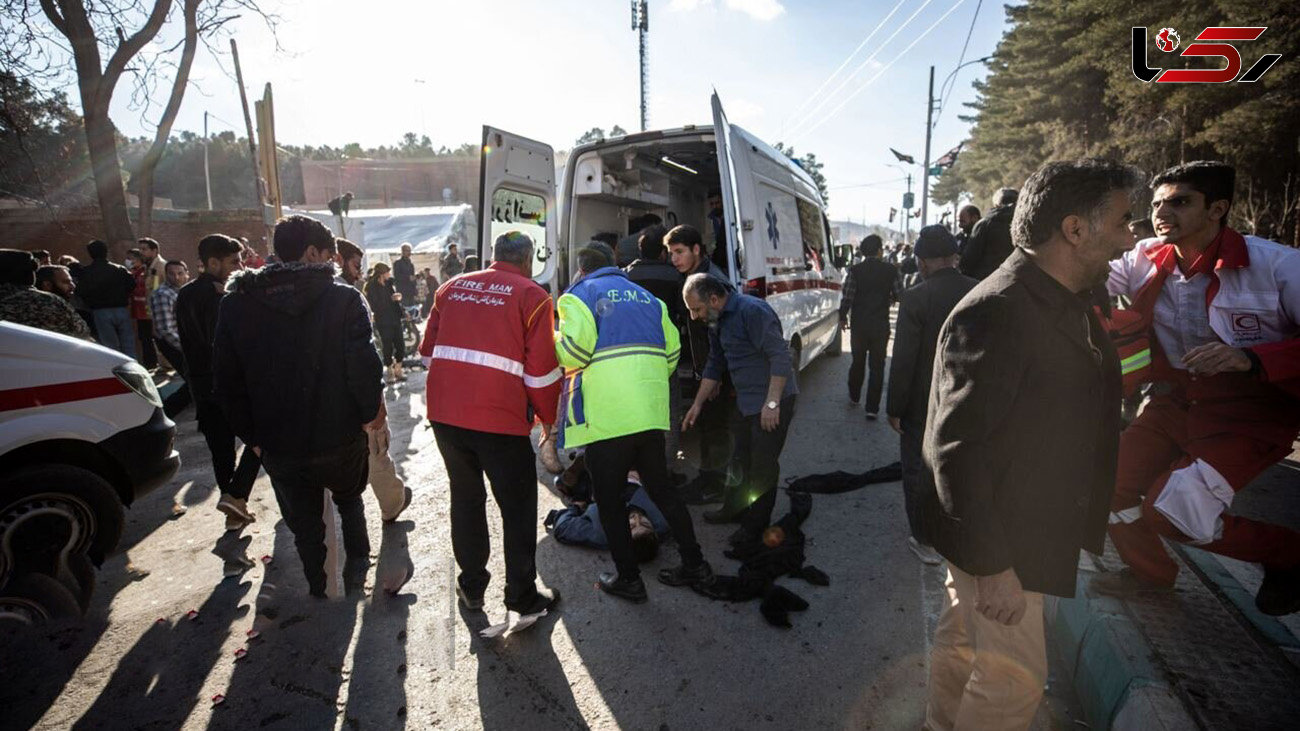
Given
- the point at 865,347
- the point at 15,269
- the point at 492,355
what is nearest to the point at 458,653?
the point at 492,355

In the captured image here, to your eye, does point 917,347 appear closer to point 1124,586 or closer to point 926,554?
point 926,554

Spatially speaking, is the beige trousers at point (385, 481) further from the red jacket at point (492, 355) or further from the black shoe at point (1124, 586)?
the black shoe at point (1124, 586)

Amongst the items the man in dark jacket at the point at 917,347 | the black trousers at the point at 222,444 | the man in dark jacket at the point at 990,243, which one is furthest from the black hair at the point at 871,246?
the black trousers at the point at 222,444

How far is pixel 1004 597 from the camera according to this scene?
5.35 ft

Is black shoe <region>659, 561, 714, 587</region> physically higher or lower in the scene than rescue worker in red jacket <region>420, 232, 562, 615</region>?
lower

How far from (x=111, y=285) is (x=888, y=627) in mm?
9945

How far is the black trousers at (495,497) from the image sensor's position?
2.83m

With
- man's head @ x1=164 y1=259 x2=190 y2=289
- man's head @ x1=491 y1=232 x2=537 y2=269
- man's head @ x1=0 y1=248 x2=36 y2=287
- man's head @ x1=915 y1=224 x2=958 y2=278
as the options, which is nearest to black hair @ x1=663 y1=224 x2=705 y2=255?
man's head @ x1=915 y1=224 x2=958 y2=278

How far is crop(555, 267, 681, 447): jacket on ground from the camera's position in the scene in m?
2.94

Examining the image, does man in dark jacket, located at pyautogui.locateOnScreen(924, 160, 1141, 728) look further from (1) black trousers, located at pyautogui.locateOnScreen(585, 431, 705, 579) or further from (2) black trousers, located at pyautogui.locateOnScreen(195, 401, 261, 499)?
(2) black trousers, located at pyautogui.locateOnScreen(195, 401, 261, 499)

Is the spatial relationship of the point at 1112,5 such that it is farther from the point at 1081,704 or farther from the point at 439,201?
the point at 439,201

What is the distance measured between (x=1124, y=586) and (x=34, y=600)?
5054mm

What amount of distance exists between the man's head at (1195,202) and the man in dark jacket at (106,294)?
1054cm

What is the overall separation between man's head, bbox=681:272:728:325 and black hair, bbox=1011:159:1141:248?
2.05 meters
